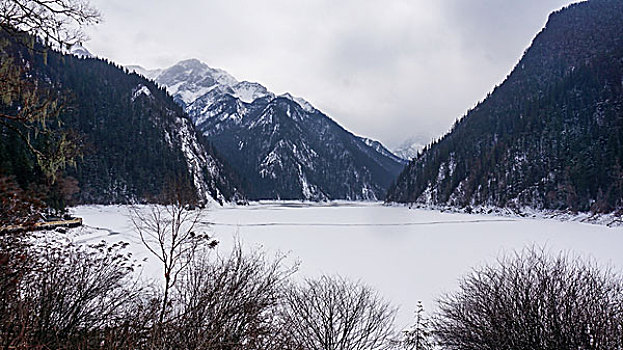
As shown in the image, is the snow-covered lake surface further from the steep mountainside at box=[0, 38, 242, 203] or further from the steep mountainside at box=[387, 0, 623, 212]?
the steep mountainside at box=[0, 38, 242, 203]

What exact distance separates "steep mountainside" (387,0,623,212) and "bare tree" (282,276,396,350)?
60.0 metres

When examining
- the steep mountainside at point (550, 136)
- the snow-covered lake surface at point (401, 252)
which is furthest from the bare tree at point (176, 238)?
the steep mountainside at point (550, 136)

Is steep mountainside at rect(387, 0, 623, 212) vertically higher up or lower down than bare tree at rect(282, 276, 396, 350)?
higher up

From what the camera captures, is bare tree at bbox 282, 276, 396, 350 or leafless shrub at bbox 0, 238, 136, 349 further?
bare tree at bbox 282, 276, 396, 350

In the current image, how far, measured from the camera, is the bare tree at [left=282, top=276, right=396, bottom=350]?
1385cm

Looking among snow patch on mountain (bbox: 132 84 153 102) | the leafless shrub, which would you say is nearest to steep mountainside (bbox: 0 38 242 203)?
snow patch on mountain (bbox: 132 84 153 102)

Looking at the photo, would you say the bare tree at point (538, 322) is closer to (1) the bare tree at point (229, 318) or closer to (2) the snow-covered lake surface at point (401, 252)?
(2) the snow-covered lake surface at point (401, 252)

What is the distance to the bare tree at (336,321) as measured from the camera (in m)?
13.9

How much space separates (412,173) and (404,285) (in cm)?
12847

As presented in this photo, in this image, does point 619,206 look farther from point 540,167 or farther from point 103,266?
point 103,266

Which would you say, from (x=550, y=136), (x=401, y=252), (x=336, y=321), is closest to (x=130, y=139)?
(x=401, y=252)

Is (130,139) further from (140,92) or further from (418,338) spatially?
(418,338)

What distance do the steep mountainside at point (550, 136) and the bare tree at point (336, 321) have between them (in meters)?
60.0

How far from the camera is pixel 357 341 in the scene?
1365cm
